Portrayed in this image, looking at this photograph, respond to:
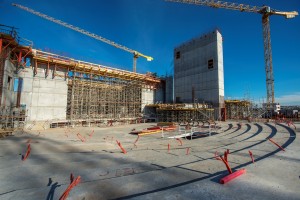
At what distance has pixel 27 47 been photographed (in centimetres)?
2178

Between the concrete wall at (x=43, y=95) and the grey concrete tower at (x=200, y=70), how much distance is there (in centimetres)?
2462

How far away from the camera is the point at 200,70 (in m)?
36.9

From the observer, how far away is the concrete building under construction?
19188 mm

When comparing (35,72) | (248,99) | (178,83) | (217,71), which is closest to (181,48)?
(178,83)

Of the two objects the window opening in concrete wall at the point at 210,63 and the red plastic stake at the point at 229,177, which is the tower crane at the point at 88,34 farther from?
the red plastic stake at the point at 229,177

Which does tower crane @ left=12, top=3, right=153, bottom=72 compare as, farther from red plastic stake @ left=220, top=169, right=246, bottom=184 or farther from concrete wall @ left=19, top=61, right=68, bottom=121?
red plastic stake @ left=220, top=169, right=246, bottom=184

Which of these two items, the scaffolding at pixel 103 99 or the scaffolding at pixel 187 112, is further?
the scaffolding at pixel 187 112

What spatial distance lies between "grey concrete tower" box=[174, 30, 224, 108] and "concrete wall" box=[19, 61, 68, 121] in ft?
80.8

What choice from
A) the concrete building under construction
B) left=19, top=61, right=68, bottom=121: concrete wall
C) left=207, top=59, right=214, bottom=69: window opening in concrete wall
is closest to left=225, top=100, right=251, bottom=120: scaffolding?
left=207, top=59, right=214, bottom=69: window opening in concrete wall

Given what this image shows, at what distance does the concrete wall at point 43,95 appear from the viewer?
2305 cm

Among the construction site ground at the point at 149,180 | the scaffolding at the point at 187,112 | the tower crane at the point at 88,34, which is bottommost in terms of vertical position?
the construction site ground at the point at 149,180

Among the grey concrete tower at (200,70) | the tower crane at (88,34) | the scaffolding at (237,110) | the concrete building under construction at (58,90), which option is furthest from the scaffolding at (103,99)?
the scaffolding at (237,110)

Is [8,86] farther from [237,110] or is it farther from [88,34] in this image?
[237,110]

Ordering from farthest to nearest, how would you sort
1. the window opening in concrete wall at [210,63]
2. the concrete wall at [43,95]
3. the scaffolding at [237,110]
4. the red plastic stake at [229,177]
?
the scaffolding at [237,110] → the window opening in concrete wall at [210,63] → the concrete wall at [43,95] → the red plastic stake at [229,177]
